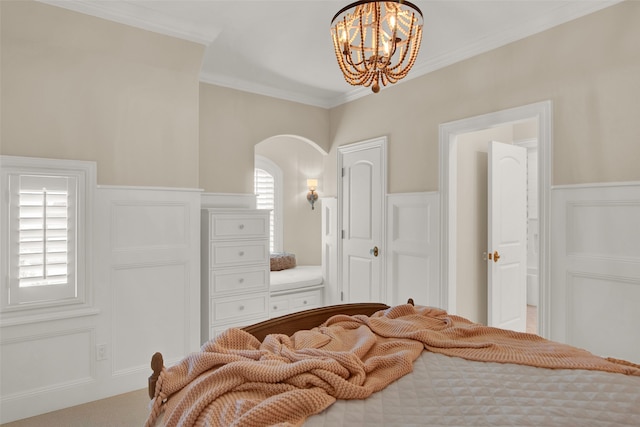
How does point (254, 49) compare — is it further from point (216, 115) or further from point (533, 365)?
point (533, 365)

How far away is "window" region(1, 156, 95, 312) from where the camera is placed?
7.98 ft

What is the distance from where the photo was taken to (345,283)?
15.1 ft

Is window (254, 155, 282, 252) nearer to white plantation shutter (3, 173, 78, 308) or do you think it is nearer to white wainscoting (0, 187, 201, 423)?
white wainscoting (0, 187, 201, 423)

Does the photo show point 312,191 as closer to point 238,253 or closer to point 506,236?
point 238,253

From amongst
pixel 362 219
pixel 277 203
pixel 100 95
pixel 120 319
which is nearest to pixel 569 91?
pixel 362 219

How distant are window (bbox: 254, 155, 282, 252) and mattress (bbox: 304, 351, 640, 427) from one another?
4.50 m

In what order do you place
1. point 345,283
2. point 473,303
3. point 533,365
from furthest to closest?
1. point 345,283
2. point 473,303
3. point 533,365

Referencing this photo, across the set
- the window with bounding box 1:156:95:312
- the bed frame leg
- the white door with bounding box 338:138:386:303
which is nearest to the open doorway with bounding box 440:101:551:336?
the white door with bounding box 338:138:386:303

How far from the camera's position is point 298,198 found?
5.99 metres

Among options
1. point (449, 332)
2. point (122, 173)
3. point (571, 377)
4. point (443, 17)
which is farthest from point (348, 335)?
point (443, 17)

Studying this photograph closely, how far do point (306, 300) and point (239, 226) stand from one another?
1553 millimetres

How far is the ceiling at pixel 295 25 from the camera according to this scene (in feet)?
8.68

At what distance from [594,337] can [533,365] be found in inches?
58.2

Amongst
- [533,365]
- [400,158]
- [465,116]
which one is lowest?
[533,365]
